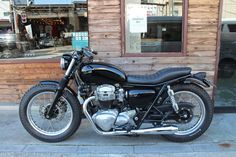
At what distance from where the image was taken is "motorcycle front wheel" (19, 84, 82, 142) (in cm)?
369

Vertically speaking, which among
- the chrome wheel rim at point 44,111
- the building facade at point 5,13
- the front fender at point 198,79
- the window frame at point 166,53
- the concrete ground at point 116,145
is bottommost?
the concrete ground at point 116,145

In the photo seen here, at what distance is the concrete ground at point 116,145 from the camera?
3514mm

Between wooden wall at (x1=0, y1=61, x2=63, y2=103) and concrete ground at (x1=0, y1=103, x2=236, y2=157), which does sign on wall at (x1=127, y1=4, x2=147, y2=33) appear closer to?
wooden wall at (x1=0, y1=61, x2=63, y2=103)

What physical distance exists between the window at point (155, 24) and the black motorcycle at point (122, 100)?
955 millimetres

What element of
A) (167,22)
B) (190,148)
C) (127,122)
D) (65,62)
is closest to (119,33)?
(167,22)

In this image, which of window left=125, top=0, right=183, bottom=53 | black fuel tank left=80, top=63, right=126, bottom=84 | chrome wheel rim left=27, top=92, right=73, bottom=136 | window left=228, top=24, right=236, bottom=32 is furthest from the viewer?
window left=228, top=24, right=236, bottom=32

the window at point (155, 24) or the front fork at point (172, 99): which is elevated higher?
the window at point (155, 24)

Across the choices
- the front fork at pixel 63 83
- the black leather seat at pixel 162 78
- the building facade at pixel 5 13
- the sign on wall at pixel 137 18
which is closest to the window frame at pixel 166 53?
the sign on wall at pixel 137 18

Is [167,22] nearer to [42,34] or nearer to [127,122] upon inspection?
[127,122]

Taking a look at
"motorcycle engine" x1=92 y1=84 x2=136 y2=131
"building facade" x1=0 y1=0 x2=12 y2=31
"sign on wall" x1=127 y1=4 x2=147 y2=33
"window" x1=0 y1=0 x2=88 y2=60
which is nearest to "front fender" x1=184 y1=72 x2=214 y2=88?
"motorcycle engine" x1=92 y1=84 x2=136 y2=131

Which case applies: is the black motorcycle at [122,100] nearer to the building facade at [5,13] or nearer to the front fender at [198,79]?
the front fender at [198,79]

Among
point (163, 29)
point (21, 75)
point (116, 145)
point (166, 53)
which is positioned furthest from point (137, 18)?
point (21, 75)

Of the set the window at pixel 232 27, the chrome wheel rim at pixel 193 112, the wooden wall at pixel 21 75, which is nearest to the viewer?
the chrome wheel rim at pixel 193 112

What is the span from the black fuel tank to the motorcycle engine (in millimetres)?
82
